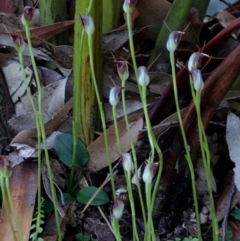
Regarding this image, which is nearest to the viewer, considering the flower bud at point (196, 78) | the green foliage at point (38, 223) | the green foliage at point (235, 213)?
the flower bud at point (196, 78)

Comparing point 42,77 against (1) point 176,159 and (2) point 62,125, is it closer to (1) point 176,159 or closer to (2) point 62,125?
(2) point 62,125

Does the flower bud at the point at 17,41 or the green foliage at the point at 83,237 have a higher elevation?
the flower bud at the point at 17,41

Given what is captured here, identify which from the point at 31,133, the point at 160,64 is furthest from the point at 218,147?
the point at 31,133

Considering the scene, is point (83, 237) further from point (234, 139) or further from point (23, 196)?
point (234, 139)

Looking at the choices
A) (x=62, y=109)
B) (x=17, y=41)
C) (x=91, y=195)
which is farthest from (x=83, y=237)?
(x=17, y=41)

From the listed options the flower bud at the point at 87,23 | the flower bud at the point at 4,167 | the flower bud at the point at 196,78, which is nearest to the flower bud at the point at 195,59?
the flower bud at the point at 196,78

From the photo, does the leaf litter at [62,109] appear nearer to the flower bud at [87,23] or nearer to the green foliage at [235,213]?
the green foliage at [235,213]

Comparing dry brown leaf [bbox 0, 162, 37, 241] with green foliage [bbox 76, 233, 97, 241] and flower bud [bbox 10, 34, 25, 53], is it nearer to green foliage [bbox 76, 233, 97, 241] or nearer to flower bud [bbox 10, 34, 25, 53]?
green foliage [bbox 76, 233, 97, 241]
